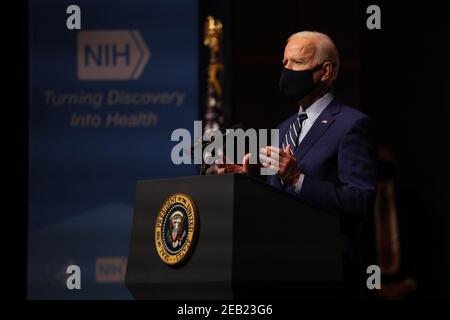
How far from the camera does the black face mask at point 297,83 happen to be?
2871mm

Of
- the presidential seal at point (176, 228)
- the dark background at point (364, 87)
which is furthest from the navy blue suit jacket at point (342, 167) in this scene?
the dark background at point (364, 87)

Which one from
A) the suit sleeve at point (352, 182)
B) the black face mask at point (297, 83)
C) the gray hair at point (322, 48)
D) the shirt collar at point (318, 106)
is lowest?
the suit sleeve at point (352, 182)

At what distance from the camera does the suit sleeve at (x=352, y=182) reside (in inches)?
104

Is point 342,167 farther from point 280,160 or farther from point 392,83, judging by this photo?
point 392,83

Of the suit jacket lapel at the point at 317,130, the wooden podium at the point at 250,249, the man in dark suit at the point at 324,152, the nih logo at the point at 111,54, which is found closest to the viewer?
the wooden podium at the point at 250,249

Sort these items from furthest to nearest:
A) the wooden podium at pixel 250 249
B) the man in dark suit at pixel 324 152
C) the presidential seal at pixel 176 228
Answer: the man in dark suit at pixel 324 152
the presidential seal at pixel 176 228
the wooden podium at pixel 250 249

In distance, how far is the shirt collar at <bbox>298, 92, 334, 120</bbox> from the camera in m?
2.95

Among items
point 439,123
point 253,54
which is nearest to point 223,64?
point 253,54

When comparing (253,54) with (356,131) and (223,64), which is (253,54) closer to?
(223,64)

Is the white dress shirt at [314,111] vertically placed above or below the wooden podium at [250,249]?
above

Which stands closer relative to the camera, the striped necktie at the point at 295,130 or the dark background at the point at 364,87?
the striped necktie at the point at 295,130

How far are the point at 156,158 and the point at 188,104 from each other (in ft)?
1.17

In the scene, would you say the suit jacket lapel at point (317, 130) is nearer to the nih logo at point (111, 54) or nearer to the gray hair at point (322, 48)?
the gray hair at point (322, 48)

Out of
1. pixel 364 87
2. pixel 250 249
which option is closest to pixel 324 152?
pixel 250 249
